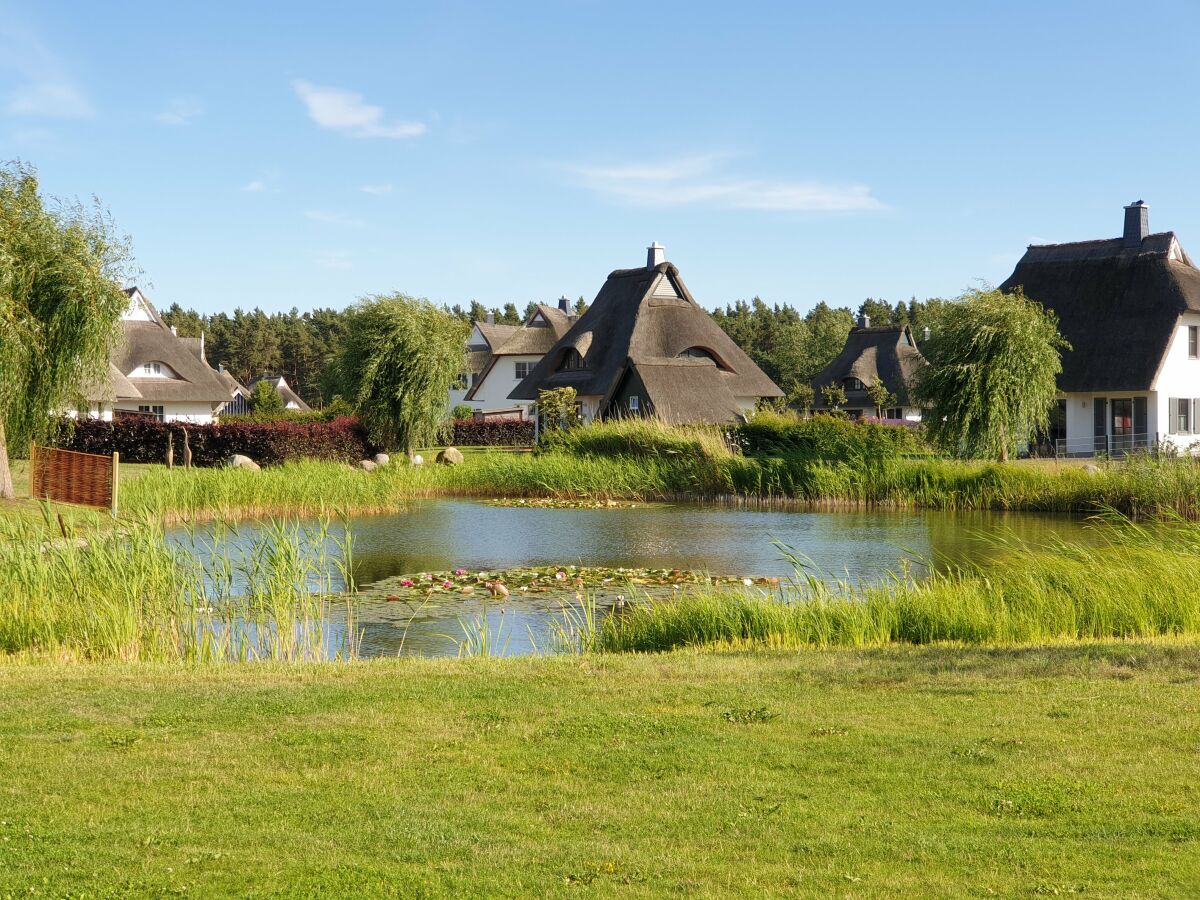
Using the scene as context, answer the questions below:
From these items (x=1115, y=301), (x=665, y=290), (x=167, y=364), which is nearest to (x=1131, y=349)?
(x=1115, y=301)

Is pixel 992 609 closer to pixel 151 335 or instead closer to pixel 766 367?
pixel 151 335

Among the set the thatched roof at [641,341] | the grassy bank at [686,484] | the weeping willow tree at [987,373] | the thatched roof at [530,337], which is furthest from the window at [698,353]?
the weeping willow tree at [987,373]

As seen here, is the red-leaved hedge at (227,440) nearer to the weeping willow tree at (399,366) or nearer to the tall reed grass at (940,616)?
the weeping willow tree at (399,366)

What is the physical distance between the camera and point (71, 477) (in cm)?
1941

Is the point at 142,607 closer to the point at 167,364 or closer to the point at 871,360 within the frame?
the point at 167,364

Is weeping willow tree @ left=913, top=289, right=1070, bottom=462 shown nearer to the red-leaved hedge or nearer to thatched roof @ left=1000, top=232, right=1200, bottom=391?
thatched roof @ left=1000, top=232, right=1200, bottom=391

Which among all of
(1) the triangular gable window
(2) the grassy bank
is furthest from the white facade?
(1) the triangular gable window

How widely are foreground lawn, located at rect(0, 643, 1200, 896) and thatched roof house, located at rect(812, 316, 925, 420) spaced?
161 ft

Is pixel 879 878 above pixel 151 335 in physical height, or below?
below

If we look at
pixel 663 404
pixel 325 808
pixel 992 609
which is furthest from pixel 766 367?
pixel 325 808

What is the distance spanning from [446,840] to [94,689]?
3546 mm

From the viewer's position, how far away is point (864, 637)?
31.3ft

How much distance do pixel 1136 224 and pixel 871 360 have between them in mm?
20732

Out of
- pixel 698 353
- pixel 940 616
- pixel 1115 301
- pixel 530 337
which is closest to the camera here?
pixel 940 616
